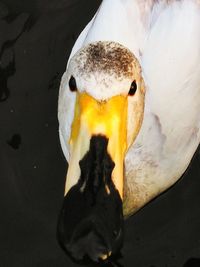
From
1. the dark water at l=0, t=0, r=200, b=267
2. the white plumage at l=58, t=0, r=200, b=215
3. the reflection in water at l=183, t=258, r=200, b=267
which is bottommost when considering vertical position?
the reflection in water at l=183, t=258, r=200, b=267

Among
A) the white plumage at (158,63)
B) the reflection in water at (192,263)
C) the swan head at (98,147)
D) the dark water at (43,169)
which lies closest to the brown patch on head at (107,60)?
the swan head at (98,147)

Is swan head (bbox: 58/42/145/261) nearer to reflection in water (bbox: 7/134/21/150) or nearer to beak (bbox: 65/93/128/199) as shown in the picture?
beak (bbox: 65/93/128/199)

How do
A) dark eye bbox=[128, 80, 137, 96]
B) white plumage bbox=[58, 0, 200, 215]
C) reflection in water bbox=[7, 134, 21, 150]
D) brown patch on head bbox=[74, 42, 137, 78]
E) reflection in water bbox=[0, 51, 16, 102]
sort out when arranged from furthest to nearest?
reflection in water bbox=[0, 51, 16, 102] < reflection in water bbox=[7, 134, 21, 150] < white plumage bbox=[58, 0, 200, 215] < dark eye bbox=[128, 80, 137, 96] < brown patch on head bbox=[74, 42, 137, 78]

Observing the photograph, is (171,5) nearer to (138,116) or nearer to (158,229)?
(138,116)

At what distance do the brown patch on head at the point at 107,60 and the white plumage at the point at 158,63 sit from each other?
1.80 feet

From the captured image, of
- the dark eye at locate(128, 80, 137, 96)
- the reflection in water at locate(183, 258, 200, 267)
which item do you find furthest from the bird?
the reflection in water at locate(183, 258, 200, 267)

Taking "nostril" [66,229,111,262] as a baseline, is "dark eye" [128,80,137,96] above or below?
above

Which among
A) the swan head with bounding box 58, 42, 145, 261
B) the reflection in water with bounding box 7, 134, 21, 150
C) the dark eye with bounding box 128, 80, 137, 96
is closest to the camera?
the swan head with bounding box 58, 42, 145, 261

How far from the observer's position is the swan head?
3.75 metres

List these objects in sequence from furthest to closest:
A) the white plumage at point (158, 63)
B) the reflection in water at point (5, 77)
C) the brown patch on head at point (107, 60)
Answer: the reflection in water at point (5, 77) < the white plumage at point (158, 63) < the brown patch on head at point (107, 60)

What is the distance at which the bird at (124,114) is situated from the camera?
3787mm

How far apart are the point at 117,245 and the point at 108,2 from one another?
5.42 feet

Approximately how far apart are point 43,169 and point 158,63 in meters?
1.49

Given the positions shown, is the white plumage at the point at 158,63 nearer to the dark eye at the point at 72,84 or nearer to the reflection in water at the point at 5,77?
the dark eye at the point at 72,84
